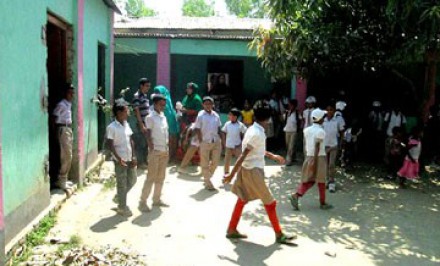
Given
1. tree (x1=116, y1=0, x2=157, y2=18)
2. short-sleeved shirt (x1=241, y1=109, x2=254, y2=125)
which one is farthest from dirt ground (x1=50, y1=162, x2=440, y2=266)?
tree (x1=116, y1=0, x2=157, y2=18)

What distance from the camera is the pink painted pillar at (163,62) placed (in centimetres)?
1196

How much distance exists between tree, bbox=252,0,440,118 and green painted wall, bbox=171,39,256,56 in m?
2.38

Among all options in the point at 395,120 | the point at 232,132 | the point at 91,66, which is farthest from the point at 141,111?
the point at 395,120

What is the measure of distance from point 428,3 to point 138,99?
195 inches

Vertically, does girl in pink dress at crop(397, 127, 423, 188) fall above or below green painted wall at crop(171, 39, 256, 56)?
below

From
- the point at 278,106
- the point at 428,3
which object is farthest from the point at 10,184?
the point at 278,106

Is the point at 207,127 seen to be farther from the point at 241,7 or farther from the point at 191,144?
the point at 241,7

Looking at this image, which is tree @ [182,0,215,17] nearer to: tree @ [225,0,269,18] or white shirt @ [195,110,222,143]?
tree @ [225,0,269,18]

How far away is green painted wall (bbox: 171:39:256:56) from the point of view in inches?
476

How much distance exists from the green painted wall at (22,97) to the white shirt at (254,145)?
2.39 metres

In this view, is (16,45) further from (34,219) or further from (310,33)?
(310,33)

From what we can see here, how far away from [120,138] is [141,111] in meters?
2.55

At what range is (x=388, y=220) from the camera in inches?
258

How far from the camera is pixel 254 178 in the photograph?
211 inches
